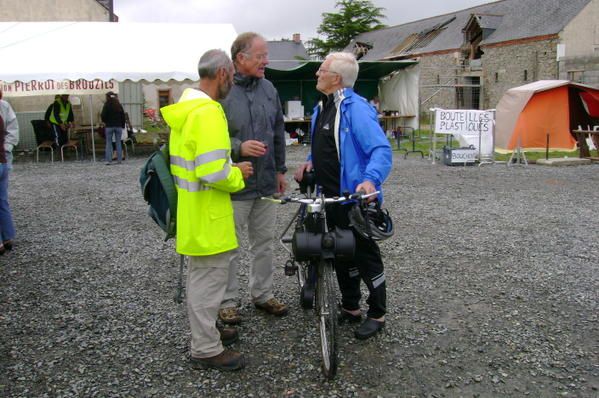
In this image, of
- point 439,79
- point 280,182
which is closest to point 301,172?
point 280,182

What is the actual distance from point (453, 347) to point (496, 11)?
1582 inches

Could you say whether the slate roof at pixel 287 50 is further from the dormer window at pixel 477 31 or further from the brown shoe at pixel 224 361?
the brown shoe at pixel 224 361

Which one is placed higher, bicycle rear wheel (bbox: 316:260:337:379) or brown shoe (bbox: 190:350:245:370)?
bicycle rear wheel (bbox: 316:260:337:379)

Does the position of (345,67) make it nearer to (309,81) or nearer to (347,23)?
(309,81)

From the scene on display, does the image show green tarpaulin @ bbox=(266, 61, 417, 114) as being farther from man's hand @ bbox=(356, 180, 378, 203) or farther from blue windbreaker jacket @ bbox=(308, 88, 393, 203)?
man's hand @ bbox=(356, 180, 378, 203)

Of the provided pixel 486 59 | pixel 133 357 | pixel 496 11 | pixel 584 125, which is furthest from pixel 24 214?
pixel 496 11

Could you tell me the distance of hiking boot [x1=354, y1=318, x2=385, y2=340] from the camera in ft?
12.1

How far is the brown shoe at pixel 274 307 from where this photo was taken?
13.3 ft

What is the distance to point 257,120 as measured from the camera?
3.75 metres

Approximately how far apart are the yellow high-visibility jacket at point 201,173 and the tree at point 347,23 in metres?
60.9

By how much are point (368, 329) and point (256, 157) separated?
4.44 feet

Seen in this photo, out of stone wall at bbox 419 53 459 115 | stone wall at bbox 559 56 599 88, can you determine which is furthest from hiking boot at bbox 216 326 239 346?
stone wall at bbox 419 53 459 115

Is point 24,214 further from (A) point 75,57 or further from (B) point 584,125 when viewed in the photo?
(B) point 584,125

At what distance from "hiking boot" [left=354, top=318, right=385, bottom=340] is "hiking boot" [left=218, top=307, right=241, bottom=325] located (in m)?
0.83
